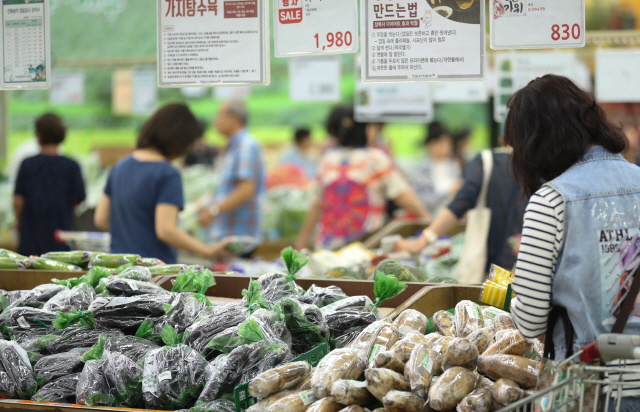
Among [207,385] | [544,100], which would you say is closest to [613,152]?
[544,100]

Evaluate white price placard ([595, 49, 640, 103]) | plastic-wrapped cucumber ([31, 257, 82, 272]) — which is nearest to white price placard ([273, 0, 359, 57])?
plastic-wrapped cucumber ([31, 257, 82, 272])

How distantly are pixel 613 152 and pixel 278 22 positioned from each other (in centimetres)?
138

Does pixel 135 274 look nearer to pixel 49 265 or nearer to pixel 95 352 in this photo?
pixel 95 352

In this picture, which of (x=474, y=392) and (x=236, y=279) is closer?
(x=474, y=392)

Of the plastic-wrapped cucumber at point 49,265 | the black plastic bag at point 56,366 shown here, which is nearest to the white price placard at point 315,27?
the black plastic bag at point 56,366

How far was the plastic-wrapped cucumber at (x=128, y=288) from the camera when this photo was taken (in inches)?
98.0

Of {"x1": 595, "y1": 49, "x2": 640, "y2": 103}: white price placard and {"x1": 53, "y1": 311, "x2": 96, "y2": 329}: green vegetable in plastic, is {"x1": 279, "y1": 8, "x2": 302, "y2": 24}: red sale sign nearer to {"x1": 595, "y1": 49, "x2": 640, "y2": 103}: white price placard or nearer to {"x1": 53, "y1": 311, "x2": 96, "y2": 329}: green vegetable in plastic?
{"x1": 53, "y1": 311, "x2": 96, "y2": 329}: green vegetable in plastic

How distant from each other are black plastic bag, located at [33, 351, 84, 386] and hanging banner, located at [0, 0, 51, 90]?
4.23 feet

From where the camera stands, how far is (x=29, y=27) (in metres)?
2.94

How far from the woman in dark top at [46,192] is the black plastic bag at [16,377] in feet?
12.5

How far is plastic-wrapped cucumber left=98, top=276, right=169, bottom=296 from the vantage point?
2490 mm

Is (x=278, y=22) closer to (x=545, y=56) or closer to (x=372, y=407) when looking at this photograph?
(x=372, y=407)

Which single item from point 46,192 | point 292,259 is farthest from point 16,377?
point 46,192

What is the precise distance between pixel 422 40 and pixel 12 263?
2.32 meters
